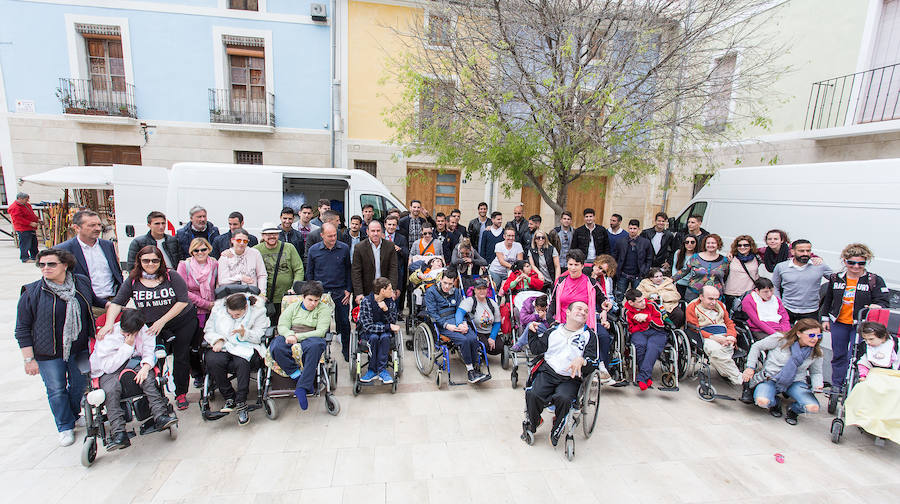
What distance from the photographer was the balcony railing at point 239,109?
11633mm

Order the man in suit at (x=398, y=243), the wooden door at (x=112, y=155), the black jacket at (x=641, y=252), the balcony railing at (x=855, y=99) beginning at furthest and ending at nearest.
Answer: the wooden door at (x=112, y=155)
the balcony railing at (x=855, y=99)
the black jacket at (x=641, y=252)
the man in suit at (x=398, y=243)

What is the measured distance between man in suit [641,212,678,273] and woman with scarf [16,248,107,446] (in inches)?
278

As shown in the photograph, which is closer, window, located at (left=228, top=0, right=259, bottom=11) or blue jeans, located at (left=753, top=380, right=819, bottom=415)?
blue jeans, located at (left=753, top=380, right=819, bottom=415)

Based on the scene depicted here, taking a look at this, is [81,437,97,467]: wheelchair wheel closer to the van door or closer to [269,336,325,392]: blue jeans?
[269,336,325,392]: blue jeans

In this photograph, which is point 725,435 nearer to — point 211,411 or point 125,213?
point 211,411

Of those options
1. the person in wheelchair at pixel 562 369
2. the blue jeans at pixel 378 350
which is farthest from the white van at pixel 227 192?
the person in wheelchair at pixel 562 369

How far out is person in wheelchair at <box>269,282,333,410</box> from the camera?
149 inches

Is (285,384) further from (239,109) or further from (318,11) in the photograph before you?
(318,11)

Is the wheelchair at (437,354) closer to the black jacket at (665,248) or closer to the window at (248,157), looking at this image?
the black jacket at (665,248)

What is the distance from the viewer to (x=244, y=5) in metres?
11.5

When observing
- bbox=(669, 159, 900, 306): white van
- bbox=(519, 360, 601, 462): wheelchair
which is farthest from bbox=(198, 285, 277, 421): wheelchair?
bbox=(669, 159, 900, 306): white van

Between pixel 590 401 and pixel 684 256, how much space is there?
3.26 metres

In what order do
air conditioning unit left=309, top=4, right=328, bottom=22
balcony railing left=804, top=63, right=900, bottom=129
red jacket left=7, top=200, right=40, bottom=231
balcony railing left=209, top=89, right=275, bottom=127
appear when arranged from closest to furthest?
1. balcony railing left=804, top=63, right=900, bottom=129
2. red jacket left=7, top=200, right=40, bottom=231
3. air conditioning unit left=309, top=4, right=328, bottom=22
4. balcony railing left=209, top=89, right=275, bottom=127

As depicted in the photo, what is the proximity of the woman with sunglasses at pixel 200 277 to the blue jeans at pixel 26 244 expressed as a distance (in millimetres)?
9190
